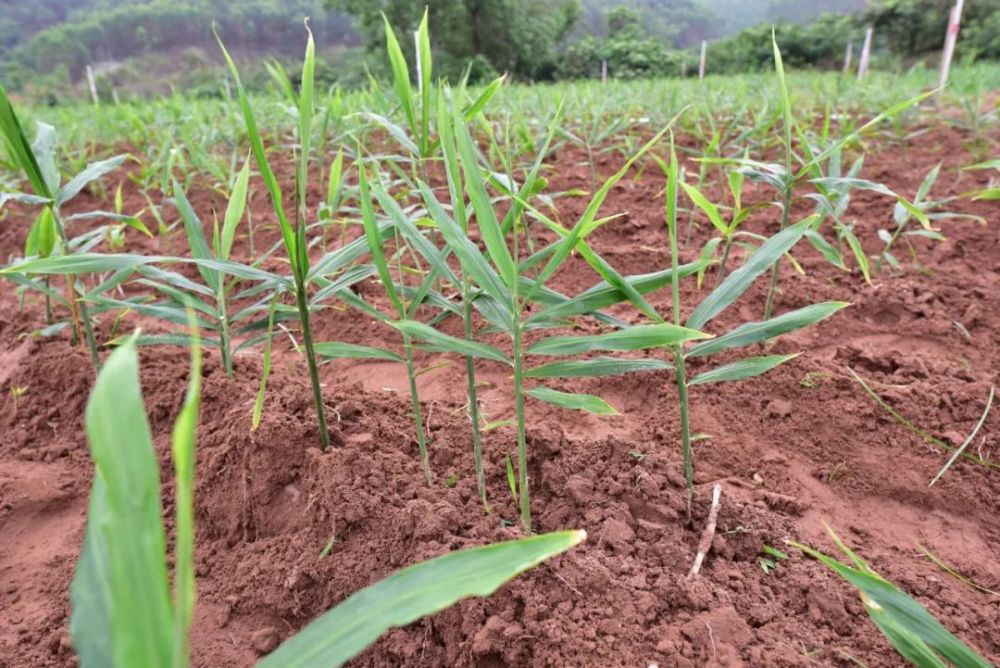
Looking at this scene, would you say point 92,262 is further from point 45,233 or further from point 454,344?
point 45,233

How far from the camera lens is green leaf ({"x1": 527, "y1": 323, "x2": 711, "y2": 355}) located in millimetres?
767

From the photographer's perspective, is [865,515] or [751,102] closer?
[865,515]

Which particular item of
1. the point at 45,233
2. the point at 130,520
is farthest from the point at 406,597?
the point at 45,233

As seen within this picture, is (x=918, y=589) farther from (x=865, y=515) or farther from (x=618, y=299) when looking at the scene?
(x=618, y=299)

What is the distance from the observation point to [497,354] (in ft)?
2.79

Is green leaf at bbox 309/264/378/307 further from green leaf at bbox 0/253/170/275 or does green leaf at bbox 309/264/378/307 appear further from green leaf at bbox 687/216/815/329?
green leaf at bbox 687/216/815/329

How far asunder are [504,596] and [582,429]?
0.54m

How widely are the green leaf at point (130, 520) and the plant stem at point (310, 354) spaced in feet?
1.83

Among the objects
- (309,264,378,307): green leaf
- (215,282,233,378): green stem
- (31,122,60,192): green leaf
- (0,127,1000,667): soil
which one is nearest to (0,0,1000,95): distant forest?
(0,127,1000,667): soil

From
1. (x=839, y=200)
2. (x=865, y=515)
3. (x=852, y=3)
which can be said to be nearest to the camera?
(x=865, y=515)

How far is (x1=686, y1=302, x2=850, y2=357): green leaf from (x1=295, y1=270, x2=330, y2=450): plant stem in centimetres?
56

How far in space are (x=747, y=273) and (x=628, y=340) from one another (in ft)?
0.78

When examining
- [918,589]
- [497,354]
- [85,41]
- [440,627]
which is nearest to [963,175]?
[918,589]

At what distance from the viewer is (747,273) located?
0.91m
